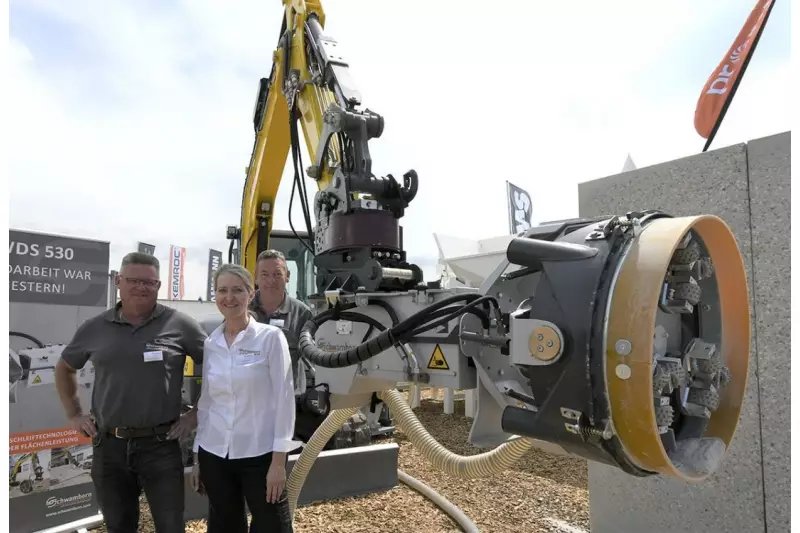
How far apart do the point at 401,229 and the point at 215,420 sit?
4.89 ft

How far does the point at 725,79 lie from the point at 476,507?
23.6ft

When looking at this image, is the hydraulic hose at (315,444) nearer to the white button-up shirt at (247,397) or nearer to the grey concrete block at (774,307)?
the white button-up shirt at (247,397)

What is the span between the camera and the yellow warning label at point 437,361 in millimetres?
2027

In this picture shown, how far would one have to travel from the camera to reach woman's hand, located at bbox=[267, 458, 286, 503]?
270 cm

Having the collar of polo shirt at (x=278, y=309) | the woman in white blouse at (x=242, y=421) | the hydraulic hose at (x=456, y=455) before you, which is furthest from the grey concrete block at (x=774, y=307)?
the collar of polo shirt at (x=278, y=309)

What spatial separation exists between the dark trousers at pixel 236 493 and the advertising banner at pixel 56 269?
89.5 inches

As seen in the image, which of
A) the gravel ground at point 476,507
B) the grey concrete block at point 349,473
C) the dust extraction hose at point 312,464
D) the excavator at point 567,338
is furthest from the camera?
the grey concrete block at point 349,473

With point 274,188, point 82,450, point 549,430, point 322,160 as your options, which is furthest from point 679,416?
point 274,188

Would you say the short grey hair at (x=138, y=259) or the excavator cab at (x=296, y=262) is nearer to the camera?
the short grey hair at (x=138, y=259)

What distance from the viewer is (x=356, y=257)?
2.86 metres

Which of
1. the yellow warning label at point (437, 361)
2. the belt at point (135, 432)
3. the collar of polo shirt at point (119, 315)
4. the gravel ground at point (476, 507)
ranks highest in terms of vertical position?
the collar of polo shirt at point (119, 315)

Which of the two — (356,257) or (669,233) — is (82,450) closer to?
(356,257)

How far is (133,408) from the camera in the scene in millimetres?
2844

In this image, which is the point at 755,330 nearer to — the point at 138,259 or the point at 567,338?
the point at 567,338
